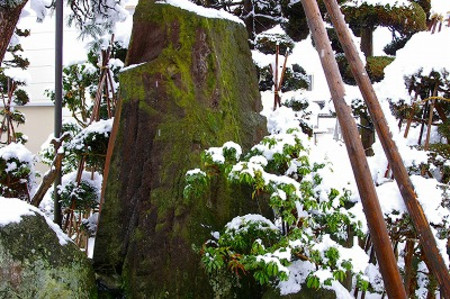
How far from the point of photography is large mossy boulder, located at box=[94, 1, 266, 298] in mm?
3234

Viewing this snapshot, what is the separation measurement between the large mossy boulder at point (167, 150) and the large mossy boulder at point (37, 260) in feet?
1.00

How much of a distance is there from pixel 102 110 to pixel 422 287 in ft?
14.4

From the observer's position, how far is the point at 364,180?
10.2ft

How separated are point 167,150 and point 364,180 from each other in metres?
1.43

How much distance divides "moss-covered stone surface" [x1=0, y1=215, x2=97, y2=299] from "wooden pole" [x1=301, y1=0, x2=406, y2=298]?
196 centimetres

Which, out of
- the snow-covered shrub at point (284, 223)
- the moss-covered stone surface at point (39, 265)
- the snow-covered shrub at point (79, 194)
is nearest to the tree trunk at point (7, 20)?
the snow-covered shrub at point (79, 194)

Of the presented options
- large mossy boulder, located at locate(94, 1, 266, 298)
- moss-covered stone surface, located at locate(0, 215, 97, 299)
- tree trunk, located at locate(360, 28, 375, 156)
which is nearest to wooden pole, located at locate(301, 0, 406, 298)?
large mossy boulder, located at locate(94, 1, 266, 298)

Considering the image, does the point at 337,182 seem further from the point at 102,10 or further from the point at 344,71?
the point at 344,71

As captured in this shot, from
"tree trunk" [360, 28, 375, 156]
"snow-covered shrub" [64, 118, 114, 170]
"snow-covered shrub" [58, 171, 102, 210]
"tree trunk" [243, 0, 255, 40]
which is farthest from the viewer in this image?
"tree trunk" [243, 0, 255, 40]

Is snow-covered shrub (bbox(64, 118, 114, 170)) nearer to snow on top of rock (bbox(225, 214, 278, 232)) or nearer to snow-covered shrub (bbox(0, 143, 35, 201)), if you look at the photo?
snow-covered shrub (bbox(0, 143, 35, 201))

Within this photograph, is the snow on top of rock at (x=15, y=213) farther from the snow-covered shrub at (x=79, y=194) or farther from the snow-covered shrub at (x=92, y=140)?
the snow-covered shrub at (x=79, y=194)

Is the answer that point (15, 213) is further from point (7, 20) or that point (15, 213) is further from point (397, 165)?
point (397, 165)

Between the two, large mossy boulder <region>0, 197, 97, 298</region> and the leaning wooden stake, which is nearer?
large mossy boulder <region>0, 197, 97, 298</region>

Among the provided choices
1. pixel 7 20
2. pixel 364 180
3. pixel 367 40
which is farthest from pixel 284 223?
pixel 367 40
